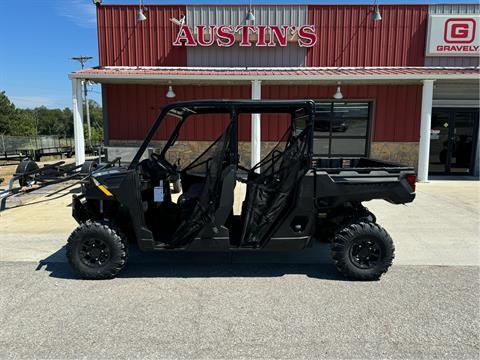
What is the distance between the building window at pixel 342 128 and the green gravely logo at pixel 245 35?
2.31m

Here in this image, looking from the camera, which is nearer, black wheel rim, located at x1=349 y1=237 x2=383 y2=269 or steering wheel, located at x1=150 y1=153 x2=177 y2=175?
black wheel rim, located at x1=349 y1=237 x2=383 y2=269

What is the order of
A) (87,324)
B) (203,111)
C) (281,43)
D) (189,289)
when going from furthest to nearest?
(281,43)
(203,111)
(189,289)
(87,324)

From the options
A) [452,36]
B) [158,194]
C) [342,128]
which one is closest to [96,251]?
[158,194]

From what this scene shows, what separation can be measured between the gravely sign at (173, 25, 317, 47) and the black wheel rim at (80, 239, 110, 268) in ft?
30.7

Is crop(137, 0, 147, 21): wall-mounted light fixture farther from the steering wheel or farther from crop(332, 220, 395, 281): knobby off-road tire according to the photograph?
crop(332, 220, 395, 281): knobby off-road tire

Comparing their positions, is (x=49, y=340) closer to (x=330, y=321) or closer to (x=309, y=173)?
(x=330, y=321)

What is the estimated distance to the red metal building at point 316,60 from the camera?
1153 centimetres

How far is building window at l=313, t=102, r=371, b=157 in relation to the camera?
11836 mm

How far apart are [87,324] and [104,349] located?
43cm

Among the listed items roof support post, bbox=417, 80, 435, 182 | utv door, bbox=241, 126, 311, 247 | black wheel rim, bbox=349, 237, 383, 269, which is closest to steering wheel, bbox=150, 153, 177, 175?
utv door, bbox=241, 126, 311, 247

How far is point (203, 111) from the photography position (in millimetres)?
4293

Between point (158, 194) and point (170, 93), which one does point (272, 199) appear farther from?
point (170, 93)

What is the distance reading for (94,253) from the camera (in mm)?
3791

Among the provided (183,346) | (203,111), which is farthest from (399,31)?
(183,346)
